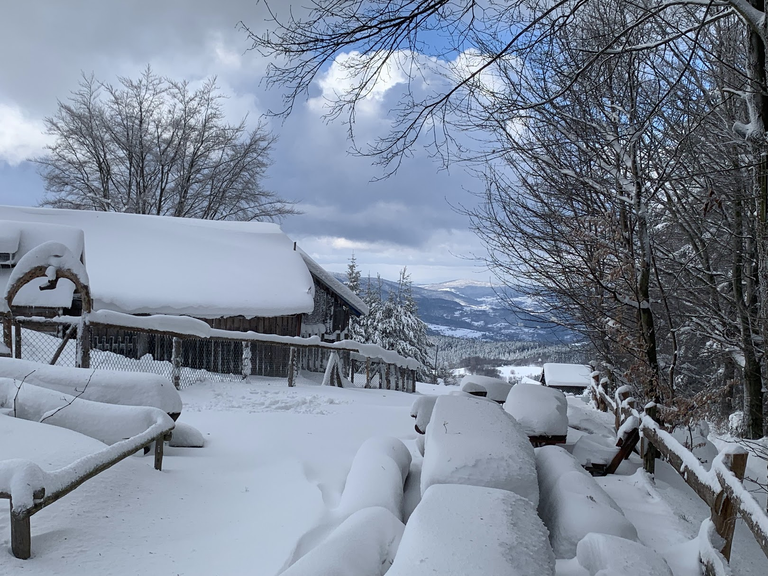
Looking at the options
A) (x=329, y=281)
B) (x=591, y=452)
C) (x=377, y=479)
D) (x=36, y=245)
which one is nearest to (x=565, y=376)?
(x=329, y=281)

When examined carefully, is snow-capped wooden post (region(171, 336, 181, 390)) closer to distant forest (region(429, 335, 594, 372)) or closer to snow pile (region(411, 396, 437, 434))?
snow pile (region(411, 396, 437, 434))

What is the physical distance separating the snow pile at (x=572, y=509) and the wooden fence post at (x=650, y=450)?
1.67 meters

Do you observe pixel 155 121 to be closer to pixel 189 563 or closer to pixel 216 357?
pixel 216 357

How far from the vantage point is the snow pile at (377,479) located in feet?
12.8

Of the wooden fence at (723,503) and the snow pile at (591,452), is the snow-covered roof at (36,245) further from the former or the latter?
the wooden fence at (723,503)

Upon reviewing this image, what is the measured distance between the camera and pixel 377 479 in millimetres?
4191

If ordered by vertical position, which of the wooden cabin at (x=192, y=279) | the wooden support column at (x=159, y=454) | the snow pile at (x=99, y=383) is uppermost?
the wooden cabin at (x=192, y=279)

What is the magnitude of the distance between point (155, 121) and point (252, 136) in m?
5.51

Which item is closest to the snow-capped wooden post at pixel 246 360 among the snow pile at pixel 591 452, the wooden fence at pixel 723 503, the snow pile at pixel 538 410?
the snow pile at pixel 538 410

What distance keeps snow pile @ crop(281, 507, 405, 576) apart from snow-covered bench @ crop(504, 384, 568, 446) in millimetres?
3070

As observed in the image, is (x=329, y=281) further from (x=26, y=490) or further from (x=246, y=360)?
(x=26, y=490)

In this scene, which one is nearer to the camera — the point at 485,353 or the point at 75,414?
the point at 75,414

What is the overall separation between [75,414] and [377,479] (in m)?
2.47

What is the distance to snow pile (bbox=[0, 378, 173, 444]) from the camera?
425cm
